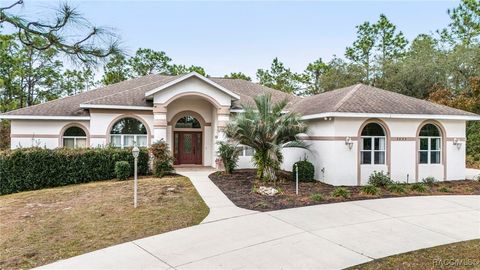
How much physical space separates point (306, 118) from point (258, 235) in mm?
9638

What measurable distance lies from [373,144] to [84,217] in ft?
38.9

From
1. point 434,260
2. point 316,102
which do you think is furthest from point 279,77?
point 434,260

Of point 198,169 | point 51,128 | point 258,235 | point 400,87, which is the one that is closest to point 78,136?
point 51,128

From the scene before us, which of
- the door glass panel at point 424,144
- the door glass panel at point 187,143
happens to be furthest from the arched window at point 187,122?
the door glass panel at point 424,144

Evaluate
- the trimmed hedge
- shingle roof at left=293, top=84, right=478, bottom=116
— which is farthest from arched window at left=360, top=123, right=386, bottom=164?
the trimmed hedge

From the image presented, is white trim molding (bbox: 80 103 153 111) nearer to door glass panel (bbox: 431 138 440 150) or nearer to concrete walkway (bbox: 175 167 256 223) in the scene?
concrete walkway (bbox: 175 167 256 223)

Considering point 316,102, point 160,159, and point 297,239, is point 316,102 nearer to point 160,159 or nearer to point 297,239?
point 160,159

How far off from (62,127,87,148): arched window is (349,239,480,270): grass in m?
17.1

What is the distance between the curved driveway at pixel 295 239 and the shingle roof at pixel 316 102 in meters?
6.04

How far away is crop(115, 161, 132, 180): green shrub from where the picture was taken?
14.9 metres

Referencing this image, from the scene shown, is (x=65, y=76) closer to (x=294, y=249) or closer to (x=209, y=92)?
(x=209, y=92)

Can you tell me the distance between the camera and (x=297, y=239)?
679cm

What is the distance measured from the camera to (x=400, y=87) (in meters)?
31.3

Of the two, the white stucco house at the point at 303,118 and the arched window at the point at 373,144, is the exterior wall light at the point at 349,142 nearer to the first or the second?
the white stucco house at the point at 303,118
